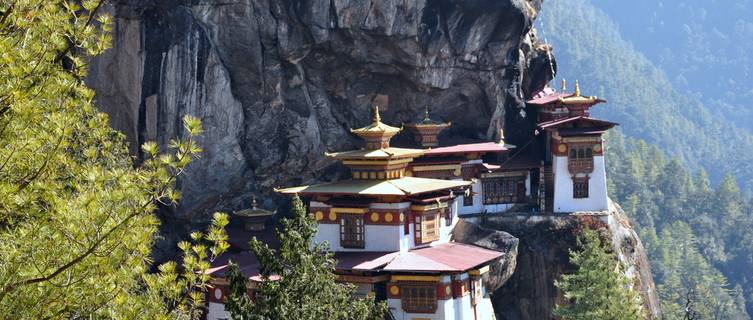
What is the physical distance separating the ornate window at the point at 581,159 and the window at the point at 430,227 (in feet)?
23.3

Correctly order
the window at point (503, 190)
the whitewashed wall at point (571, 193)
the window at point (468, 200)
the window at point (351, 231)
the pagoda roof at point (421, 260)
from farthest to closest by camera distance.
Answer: the window at point (503, 190) < the window at point (468, 200) < the whitewashed wall at point (571, 193) < the window at point (351, 231) < the pagoda roof at point (421, 260)

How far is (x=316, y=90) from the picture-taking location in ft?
124

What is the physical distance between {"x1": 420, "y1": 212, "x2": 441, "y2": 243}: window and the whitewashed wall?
22.3 ft

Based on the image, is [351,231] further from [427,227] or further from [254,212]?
[254,212]

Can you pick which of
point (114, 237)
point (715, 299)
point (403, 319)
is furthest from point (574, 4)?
point (114, 237)

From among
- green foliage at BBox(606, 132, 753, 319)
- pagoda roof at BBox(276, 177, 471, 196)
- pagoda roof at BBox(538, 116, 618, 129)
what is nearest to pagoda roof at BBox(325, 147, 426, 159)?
pagoda roof at BBox(276, 177, 471, 196)

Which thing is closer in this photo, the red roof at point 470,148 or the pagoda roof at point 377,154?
the pagoda roof at point 377,154

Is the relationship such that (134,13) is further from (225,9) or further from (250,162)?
(250,162)

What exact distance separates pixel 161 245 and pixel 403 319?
8.91 meters

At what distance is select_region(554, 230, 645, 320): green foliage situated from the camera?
105 ft

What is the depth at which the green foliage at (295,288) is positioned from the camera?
20391 millimetres

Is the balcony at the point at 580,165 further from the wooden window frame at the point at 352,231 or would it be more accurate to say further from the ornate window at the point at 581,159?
the wooden window frame at the point at 352,231

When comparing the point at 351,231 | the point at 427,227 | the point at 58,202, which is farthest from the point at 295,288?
the point at 427,227

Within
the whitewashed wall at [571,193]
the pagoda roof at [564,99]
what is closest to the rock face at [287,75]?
the pagoda roof at [564,99]
